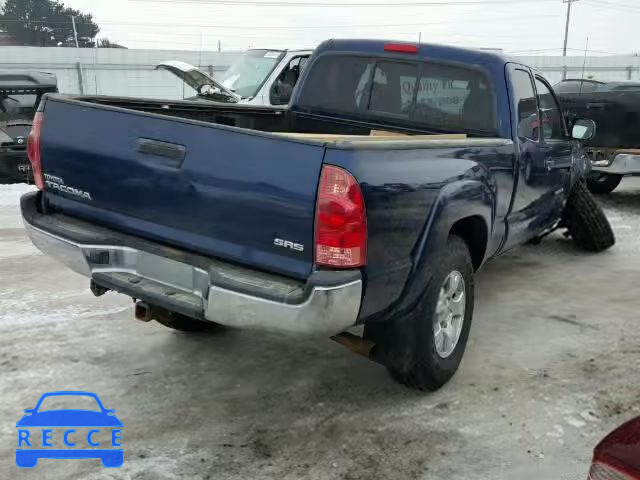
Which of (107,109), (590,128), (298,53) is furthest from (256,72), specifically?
(107,109)

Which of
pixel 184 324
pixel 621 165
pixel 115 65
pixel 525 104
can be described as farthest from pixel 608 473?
pixel 115 65

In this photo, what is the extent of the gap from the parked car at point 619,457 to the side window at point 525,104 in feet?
9.46

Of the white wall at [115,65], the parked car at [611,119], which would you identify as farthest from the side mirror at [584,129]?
the white wall at [115,65]

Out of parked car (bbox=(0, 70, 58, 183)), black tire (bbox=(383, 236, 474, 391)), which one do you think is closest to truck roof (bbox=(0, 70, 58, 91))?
parked car (bbox=(0, 70, 58, 183))

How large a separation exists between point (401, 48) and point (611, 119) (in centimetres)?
521

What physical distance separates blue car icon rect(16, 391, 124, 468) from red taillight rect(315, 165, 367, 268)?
1.34 m

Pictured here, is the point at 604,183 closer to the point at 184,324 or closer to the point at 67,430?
the point at 184,324

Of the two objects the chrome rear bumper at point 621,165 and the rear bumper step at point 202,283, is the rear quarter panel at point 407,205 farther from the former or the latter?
the chrome rear bumper at point 621,165

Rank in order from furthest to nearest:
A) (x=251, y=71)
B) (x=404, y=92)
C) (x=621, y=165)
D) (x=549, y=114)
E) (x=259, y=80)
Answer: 1. (x=251, y=71)
2. (x=259, y=80)
3. (x=621, y=165)
4. (x=549, y=114)
5. (x=404, y=92)

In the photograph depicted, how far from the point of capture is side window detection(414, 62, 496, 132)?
4.30 metres

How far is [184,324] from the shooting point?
13.7 ft

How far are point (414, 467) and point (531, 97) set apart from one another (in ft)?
9.95

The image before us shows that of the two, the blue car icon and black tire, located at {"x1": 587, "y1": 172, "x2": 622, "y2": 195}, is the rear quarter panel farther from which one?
black tire, located at {"x1": 587, "y1": 172, "x2": 622, "y2": 195}

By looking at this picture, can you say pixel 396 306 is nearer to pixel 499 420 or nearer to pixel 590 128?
pixel 499 420
